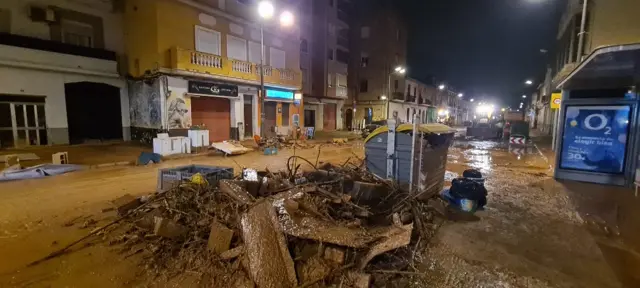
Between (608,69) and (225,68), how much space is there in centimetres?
1595

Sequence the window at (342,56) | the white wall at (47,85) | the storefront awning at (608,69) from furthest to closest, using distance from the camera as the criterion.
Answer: the window at (342,56)
the white wall at (47,85)
the storefront awning at (608,69)

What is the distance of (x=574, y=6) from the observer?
15883mm

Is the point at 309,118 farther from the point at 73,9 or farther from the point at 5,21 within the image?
the point at 5,21

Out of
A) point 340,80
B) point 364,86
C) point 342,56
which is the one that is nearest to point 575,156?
point 340,80

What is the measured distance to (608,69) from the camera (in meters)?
6.27

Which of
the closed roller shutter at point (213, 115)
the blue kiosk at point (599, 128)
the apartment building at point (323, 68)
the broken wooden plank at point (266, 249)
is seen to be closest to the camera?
the broken wooden plank at point (266, 249)

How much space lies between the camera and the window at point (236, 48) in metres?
17.5

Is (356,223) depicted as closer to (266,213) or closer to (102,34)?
(266,213)

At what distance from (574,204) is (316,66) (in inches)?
1028

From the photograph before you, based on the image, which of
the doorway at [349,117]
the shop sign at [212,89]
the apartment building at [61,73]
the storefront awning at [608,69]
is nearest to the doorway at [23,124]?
the apartment building at [61,73]

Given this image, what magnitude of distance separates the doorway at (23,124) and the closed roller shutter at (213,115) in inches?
275

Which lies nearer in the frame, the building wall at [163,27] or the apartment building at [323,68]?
the building wall at [163,27]

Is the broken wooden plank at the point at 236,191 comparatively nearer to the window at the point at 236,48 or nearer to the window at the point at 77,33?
the window at the point at 236,48

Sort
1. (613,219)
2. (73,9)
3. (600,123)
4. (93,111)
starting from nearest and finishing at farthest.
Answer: (613,219) < (600,123) < (73,9) < (93,111)
